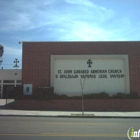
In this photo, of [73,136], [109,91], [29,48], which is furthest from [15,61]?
[73,136]

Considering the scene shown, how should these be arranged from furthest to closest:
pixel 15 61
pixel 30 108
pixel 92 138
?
1. pixel 15 61
2. pixel 30 108
3. pixel 92 138

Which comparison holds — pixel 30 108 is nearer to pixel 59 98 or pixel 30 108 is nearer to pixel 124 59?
pixel 59 98

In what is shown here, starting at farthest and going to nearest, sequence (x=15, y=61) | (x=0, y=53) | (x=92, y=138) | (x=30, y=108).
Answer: (x=15, y=61), (x=0, y=53), (x=30, y=108), (x=92, y=138)

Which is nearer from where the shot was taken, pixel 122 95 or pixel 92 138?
pixel 92 138

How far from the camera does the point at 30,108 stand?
25.0 metres

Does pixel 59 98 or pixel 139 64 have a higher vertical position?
pixel 139 64

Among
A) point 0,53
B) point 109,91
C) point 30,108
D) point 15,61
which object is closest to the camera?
point 30,108

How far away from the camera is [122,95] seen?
2577 cm

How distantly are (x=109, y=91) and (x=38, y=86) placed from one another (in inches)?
301

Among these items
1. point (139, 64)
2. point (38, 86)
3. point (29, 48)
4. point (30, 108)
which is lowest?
point (30, 108)

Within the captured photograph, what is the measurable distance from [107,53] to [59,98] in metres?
7.22

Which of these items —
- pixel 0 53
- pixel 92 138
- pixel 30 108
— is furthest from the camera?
pixel 0 53

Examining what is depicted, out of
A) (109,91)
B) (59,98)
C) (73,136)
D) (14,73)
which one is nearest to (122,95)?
(109,91)

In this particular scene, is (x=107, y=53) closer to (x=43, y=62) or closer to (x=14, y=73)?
(x=43, y=62)
